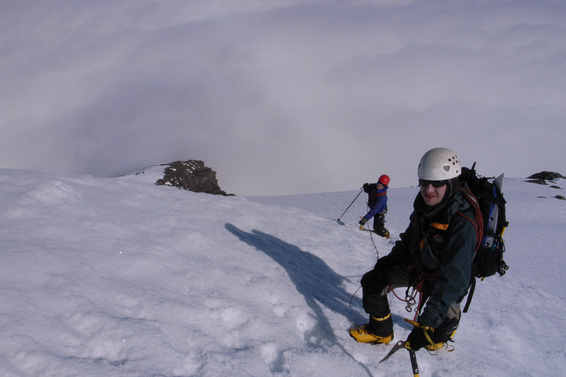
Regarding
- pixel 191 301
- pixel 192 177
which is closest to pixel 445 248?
pixel 191 301

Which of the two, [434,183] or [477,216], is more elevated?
[434,183]

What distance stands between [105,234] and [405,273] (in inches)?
159

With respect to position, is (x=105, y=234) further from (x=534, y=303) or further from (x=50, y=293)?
(x=534, y=303)

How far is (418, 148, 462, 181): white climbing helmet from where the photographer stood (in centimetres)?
390

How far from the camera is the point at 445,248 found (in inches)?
148

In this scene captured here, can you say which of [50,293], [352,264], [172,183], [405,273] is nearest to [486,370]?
[405,273]

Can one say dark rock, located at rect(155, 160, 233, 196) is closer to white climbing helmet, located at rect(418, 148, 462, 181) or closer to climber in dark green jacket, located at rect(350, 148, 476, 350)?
climber in dark green jacket, located at rect(350, 148, 476, 350)

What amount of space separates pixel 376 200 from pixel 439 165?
7384 mm

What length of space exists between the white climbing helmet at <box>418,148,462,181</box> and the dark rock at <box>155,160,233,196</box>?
766 inches

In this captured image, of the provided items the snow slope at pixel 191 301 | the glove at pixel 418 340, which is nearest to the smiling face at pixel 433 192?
the glove at pixel 418 340

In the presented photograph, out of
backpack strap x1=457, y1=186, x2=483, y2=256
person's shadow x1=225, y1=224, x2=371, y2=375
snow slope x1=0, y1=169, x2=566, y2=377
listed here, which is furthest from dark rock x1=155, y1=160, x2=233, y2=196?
backpack strap x1=457, y1=186, x2=483, y2=256

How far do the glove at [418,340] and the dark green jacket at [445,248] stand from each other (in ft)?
0.46

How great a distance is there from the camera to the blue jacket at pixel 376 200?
11016mm

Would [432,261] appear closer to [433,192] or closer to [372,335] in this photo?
[433,192]
